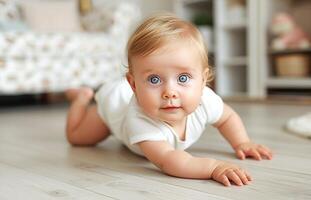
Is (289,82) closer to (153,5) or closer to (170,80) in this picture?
(153,5)

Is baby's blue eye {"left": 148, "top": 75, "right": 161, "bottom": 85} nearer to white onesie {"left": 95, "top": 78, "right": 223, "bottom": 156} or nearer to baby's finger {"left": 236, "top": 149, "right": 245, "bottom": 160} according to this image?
white onesie {"left": 95, "top": 78, "right": 223, "bottom": 156}

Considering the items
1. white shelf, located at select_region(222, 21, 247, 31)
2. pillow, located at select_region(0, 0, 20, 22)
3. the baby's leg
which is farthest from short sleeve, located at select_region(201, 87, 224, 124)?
pillow, located at select_region(0, 0, 20, 22)

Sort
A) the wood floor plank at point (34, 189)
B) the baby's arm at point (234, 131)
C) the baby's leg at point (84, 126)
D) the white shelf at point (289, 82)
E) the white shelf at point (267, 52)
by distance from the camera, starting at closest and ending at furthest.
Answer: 1. the wood floor plank at point (34, 189)
2. the baby's arm at point (234, 131)
3. the baby's leg at point (84, 126)
4. the white shelf at point (289, 82)
5. the white shelf at point (267, 52)

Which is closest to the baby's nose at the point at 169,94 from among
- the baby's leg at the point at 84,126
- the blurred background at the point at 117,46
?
the baby's leg at the point at 84,126

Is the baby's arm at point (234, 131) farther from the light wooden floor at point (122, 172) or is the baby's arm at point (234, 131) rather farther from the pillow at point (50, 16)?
the pillow at point (50, 16)

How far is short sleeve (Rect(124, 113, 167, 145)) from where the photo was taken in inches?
30.9

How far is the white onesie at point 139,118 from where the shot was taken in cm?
80

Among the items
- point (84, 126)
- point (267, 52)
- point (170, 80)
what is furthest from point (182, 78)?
point (267, 52)

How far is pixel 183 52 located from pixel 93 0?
2502mm

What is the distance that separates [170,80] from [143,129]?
0.13 metres

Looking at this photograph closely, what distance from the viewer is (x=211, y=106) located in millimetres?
874

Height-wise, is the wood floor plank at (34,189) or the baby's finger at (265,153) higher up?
the wood floor plank at (34,189)

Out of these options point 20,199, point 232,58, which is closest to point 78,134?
point 20,199

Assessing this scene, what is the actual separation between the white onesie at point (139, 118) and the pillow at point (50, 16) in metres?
1.61
